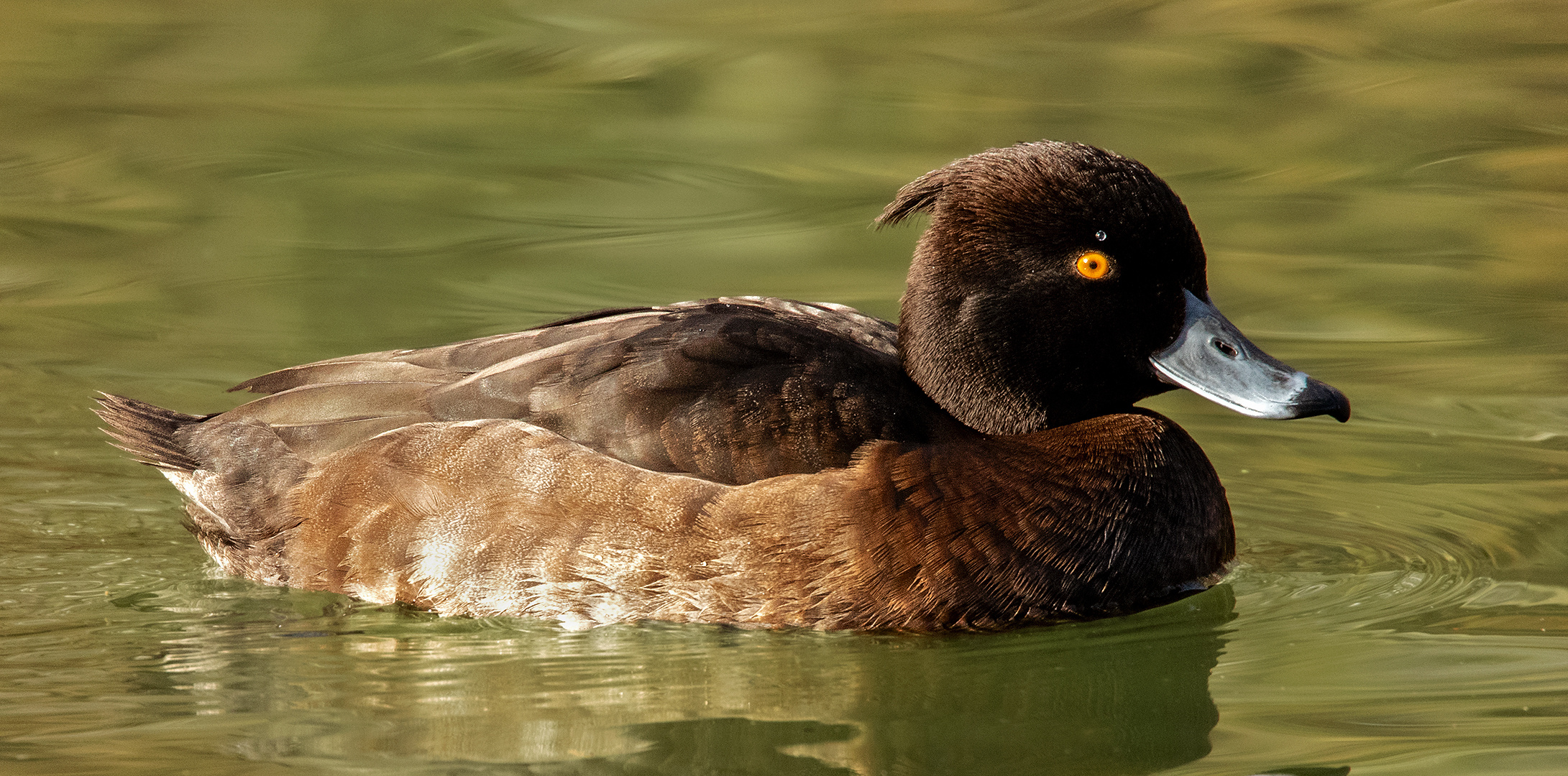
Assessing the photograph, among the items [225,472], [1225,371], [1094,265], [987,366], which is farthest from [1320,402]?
[225,472]

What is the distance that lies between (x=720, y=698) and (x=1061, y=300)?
1.66m

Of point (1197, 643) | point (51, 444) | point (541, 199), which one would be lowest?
point (1197, 643)

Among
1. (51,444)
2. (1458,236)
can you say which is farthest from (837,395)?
(1458,236)

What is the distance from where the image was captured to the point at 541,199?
9984 millimetres

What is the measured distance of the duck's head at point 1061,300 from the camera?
5.57 m

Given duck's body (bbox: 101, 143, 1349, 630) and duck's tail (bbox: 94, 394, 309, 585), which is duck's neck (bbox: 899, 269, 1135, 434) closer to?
duck's body (bbox: 101, 143, 1349, 630)

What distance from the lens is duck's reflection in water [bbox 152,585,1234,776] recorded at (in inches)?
181

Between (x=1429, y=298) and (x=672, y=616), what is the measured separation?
15.7 ft

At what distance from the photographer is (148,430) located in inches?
247

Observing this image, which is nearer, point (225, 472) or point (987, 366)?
point (987, 366)

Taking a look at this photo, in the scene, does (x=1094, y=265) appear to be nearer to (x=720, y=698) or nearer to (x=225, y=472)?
(x=720, y=698)

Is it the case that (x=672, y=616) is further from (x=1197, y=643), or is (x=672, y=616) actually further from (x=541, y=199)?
(x=541, y=199)

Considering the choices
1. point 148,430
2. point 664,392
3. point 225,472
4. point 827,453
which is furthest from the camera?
point 148,430

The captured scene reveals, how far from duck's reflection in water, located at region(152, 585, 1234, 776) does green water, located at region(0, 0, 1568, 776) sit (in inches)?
0.7
